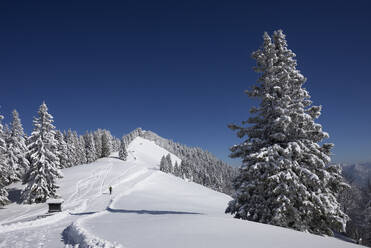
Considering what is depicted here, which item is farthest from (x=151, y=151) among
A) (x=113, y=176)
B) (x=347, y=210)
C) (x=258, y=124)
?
(x=258, y=124)

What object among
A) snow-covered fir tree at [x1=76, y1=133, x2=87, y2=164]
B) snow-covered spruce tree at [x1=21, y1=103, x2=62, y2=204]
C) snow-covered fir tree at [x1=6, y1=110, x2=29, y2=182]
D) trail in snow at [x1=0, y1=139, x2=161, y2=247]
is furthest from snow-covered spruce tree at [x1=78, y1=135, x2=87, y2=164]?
snow-covered spruce tree at [x1=21, y1=103, x2=62, y2=204]

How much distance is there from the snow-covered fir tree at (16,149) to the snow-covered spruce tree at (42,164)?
35.1 feet

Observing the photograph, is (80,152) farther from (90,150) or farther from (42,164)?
(42,164)

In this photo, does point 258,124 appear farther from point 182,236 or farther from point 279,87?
point 182,236

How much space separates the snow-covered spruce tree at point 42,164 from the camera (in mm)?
27000

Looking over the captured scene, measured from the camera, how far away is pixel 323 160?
35.0ft

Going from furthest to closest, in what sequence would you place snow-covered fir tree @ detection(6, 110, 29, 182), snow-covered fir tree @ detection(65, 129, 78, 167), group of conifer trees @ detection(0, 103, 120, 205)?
snow-covered fir tree @ detection(65, 129, 78, 167) → snow-covered fir tree @ detection(6, 110, 29, 182) → group of conifer trees @ detection(0, 103, 120, 205)

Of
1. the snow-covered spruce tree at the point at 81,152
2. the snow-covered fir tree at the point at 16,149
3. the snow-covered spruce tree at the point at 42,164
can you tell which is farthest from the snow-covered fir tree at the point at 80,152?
the snow-covered spruce tree at the point at 42,164

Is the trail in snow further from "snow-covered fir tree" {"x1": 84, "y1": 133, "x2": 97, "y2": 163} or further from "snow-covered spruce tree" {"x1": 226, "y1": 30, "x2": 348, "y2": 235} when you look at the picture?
"snow-covered fir tree" {"x1": 84, "y1": 133, "x2": 97, "y2": 163}

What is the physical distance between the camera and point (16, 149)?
37.7 m

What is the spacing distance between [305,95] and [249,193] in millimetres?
6086

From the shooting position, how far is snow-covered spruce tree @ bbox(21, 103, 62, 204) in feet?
88.6

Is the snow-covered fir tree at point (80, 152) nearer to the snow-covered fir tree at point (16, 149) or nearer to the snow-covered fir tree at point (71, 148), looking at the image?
the snow-covered fir tree at point (71, 148)

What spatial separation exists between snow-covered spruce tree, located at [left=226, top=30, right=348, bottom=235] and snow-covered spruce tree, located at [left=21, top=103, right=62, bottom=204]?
27.1 m
